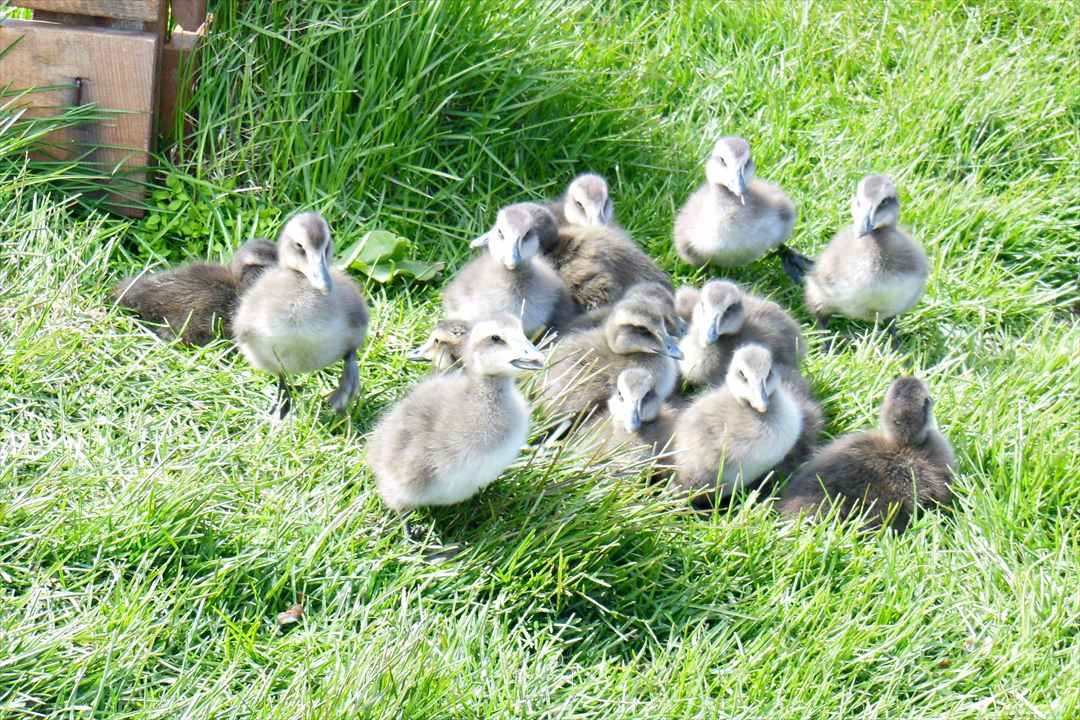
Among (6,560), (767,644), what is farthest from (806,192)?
(6,560)

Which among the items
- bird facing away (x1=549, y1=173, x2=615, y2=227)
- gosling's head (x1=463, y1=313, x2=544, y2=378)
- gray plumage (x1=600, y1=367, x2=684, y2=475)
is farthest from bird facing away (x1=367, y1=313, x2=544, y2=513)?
bird facing away (x1=549, y1=173, x2=615, y2=227)

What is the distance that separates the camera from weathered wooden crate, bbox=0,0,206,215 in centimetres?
615

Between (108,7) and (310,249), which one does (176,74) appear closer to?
(108,7)

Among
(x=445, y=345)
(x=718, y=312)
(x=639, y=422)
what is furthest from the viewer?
(x=718, y=312)

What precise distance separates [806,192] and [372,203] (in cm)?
223

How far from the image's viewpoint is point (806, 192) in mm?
7266

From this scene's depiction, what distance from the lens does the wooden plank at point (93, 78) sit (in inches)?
242

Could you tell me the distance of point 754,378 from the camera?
5117 millimetres

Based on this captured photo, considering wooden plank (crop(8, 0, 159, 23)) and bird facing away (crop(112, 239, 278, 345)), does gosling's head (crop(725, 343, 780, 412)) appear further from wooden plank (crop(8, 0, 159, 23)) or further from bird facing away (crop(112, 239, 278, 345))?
wooden plank (crop(8, 0, 159, 23))

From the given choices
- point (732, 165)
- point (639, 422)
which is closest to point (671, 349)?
point (639, 422)

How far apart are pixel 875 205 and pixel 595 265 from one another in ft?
4.23

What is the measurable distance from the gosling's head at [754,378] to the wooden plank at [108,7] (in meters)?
2.96

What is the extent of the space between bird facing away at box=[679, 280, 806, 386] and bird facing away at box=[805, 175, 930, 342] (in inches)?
22.4

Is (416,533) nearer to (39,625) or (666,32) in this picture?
(39,625)
